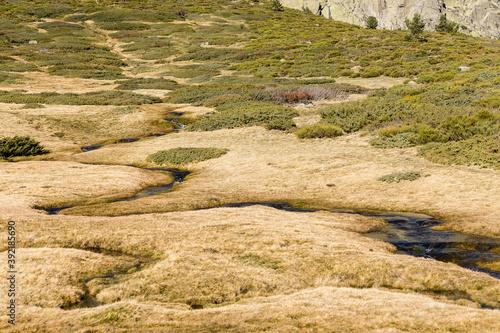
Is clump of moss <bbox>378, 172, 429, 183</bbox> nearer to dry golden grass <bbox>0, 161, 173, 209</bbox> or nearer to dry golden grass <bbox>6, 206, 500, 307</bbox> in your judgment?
dry golden grass <bbox>6, 206, 500, 307</bbox>

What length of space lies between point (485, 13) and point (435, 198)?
215 meters

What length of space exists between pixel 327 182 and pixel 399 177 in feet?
11.9

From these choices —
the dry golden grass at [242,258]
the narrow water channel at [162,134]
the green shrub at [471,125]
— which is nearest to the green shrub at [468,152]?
the green shrub at [471,125]

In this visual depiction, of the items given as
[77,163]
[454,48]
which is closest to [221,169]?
[77,163]

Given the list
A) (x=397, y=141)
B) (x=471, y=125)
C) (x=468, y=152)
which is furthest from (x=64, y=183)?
(x=471, y=125)

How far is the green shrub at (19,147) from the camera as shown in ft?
90.5

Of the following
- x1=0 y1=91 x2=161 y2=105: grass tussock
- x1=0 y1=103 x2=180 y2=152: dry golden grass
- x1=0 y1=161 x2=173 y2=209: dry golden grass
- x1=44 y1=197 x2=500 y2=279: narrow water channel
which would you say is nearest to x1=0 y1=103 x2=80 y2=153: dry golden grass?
x1=0 y1=103 x2=180 y2=152: dry golden grass

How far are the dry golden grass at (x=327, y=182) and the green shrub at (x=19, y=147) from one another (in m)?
3.47

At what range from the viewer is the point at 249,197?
62.3ft

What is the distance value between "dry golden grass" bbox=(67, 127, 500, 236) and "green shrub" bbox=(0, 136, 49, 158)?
3470 millimetres

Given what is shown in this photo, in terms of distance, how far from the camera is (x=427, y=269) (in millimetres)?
10148

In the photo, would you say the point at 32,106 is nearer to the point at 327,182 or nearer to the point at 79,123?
the point at 79,123

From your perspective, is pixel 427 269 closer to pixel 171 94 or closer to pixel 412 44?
pixel 171 94

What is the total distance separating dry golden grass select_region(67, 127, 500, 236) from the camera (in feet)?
53.3
